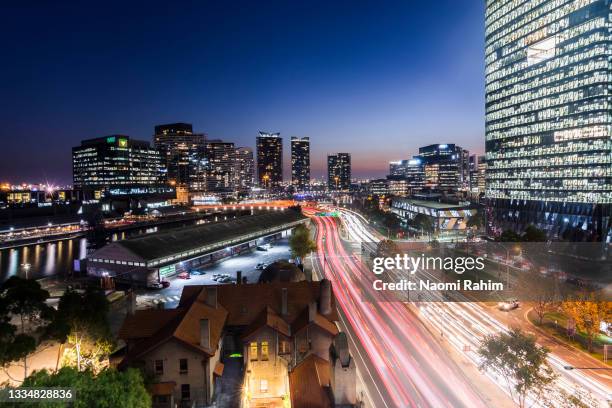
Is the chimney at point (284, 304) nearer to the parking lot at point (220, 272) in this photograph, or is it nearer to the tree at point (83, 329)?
the tree at point (83, 329)

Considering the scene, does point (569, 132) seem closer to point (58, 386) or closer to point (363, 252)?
point (363, 252)

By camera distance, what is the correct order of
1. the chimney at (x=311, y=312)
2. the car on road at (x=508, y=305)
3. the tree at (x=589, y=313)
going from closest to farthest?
the chimney at (x=311, y=312) → the tree at (x=589, y=313) → the car on road at (x=508, y=305)

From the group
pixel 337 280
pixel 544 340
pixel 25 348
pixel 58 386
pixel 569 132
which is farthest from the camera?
pixel 569 132

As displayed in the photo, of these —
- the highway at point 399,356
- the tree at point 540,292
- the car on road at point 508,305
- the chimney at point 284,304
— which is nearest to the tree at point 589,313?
the tree at point 540,292

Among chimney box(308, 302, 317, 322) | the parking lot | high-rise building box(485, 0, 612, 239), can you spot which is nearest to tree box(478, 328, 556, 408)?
chimney box(308, 302, 317, 322)

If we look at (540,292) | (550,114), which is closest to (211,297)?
(540,292)

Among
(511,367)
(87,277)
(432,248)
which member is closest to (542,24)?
(432,248)
